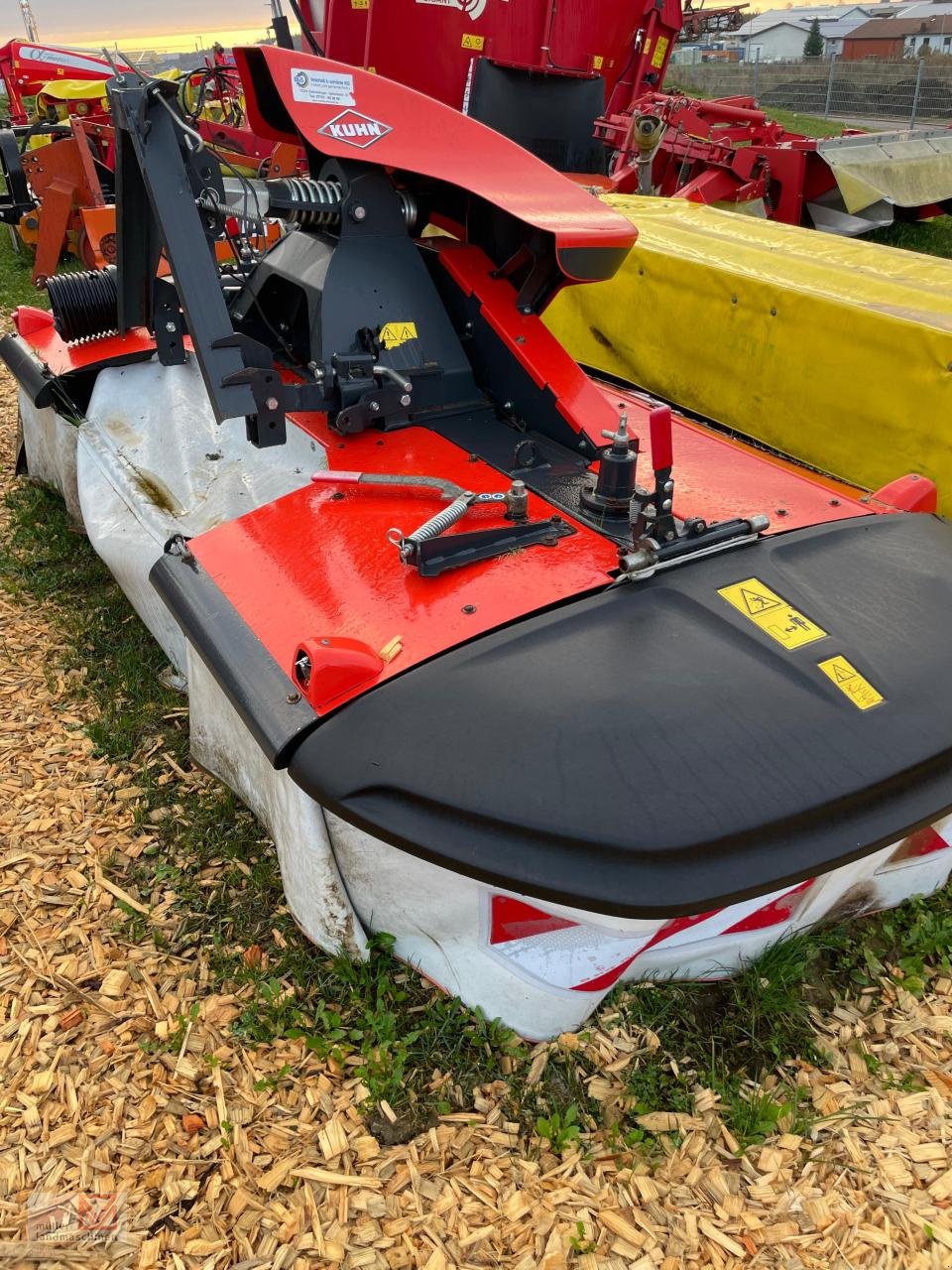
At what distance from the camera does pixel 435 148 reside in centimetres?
249

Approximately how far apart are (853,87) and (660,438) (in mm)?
23944

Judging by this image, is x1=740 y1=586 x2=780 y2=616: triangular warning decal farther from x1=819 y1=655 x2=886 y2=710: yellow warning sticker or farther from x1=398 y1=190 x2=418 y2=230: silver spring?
x1=398 y1=190 x2=418 y2=230: silver spring

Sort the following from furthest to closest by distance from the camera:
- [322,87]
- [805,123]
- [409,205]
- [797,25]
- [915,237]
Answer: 1. [797,25]
2. [805,123]
3. [915,237]
4. [409,205]
5. [322,87]

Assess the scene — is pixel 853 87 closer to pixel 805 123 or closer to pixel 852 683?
pixel 805 123

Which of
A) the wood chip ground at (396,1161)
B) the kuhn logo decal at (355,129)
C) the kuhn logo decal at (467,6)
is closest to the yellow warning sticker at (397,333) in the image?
the kuhn logo decal at (355,129)

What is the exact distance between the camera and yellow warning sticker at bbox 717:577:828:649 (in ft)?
6.02

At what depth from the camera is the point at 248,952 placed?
215cm

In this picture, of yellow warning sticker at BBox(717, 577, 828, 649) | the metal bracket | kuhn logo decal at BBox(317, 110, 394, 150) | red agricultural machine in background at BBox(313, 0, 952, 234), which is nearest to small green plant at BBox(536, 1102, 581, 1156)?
yellow warning sticker at BBox(717, 577, 828, 649)

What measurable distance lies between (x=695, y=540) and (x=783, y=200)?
5.87 metres

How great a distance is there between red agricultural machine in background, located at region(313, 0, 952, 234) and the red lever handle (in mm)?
4789

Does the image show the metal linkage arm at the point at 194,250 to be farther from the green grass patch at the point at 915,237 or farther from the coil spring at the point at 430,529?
the green grass patch at the point at 915,237

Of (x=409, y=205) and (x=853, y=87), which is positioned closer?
(x=409, y=205)

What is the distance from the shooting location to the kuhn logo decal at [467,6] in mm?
5699

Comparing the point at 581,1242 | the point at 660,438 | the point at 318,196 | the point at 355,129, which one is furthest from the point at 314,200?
the point at 581,1242
